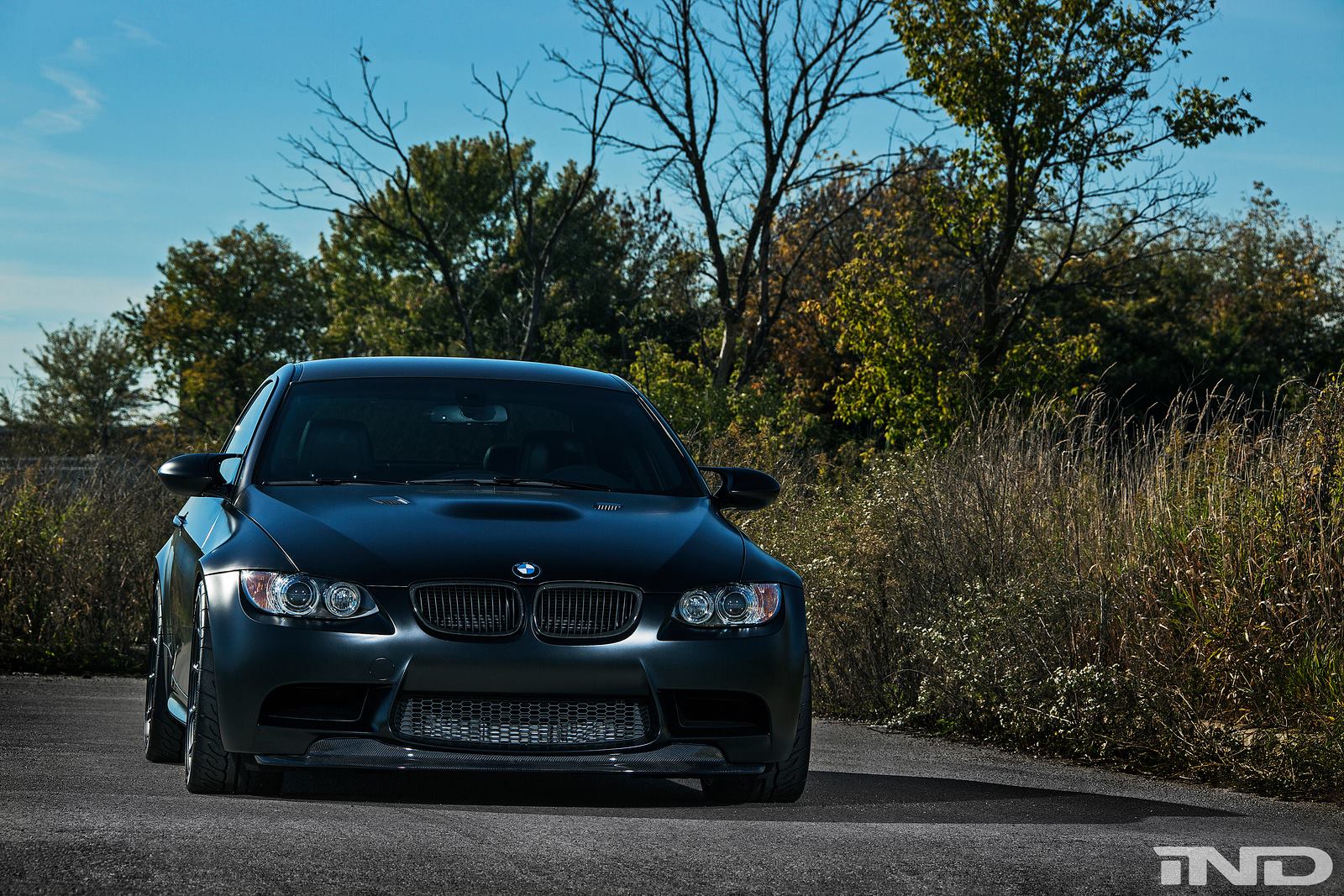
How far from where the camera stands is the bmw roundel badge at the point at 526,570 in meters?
5.45

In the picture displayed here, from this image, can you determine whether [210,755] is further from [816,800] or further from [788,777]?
[816,800]

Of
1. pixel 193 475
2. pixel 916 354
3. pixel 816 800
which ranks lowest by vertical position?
pixel 816 800

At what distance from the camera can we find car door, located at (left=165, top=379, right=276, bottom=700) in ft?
20.3

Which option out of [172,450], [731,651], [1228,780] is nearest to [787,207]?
[172,450]

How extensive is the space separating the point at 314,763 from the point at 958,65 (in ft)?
85.7

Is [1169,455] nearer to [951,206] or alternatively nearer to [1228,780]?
[1228,780]

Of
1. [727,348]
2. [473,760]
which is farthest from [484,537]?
[727,348]

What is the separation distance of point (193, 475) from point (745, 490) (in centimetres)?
219

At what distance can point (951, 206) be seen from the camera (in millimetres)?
30828

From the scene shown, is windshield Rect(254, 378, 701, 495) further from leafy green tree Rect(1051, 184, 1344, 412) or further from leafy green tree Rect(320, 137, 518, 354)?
leafy green tree Rect(320, 137, 518, 354)

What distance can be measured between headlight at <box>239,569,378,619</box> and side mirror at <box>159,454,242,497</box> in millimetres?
1150

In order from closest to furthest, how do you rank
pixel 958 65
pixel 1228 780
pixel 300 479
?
1. pixel 300 479
2. pixel 1228 780
3. pixel 958 65

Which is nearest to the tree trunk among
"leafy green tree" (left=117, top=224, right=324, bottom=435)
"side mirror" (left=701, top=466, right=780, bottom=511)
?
"side mirror" (left=701, top=466, right=780, bottom=511)

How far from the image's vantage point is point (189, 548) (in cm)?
666
